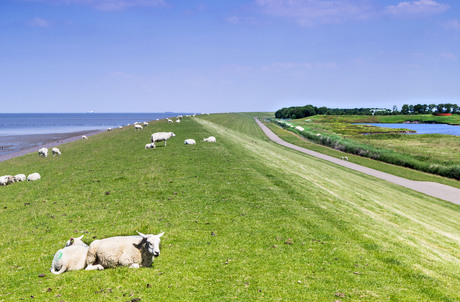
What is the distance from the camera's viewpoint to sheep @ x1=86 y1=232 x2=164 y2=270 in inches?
444

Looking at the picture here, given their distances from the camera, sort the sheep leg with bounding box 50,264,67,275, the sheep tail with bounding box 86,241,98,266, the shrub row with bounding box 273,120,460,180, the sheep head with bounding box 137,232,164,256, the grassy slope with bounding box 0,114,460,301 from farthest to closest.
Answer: the shrub row with bounding box 273,120,460,180, the sheep tail with bounding box 86,241,98,266, the sheep head with bounding box 137,232,164,256, the sheep leg with bounding box 50,264,67,275, the grassy slope with bounding box 0,114,460,301

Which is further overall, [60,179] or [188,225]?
[60,179]

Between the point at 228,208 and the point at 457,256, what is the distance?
12.9 meters

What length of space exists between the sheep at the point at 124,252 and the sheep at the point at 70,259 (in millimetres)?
266

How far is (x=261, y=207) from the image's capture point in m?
18.4

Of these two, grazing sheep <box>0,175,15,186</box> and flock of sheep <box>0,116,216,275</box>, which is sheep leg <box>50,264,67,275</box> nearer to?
flock of sheep <box>0,116,216,275</box>

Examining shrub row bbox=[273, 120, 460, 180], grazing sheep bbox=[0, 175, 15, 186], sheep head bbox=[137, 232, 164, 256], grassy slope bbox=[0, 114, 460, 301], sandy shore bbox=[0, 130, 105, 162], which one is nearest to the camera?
grassy slope bbox=[0, 114, 460, 301]

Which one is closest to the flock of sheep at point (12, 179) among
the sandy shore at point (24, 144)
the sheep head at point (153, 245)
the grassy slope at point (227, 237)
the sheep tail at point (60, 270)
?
the grassy slope at point (227, 237)

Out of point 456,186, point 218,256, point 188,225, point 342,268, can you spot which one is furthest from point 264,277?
point 456,186

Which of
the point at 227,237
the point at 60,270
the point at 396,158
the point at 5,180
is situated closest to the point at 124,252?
the point at 60,270

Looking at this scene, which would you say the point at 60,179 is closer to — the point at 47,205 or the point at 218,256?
the point at 47,205

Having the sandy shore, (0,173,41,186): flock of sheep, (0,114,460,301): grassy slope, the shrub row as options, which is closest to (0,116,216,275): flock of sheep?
(0,114,460,301): grassy slope

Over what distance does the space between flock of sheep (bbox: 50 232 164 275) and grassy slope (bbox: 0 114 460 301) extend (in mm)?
382

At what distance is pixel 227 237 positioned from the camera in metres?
14.2
